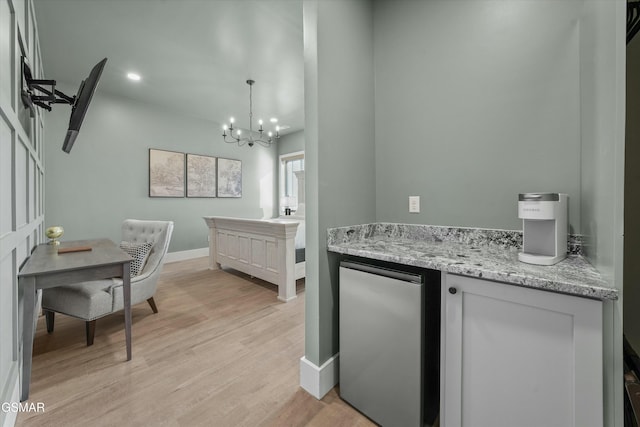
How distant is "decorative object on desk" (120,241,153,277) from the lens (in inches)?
95.8

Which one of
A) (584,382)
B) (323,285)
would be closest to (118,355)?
(323,285)

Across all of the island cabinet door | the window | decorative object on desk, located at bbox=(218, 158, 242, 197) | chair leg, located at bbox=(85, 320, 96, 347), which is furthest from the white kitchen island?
the window

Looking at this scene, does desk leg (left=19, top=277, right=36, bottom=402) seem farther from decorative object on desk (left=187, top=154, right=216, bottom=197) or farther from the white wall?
decorative object on desk (left=187, top=154, right=216, bottom=197)

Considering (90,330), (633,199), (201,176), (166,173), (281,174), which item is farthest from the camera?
(281,174)

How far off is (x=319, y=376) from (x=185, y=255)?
4.66 meters

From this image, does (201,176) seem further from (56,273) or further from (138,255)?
(56,273)

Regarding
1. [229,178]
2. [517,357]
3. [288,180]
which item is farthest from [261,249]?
[288,180]

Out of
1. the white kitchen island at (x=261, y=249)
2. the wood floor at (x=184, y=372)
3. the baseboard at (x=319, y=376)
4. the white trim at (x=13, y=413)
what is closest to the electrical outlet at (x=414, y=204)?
the baseboard at (x=319, y=376)

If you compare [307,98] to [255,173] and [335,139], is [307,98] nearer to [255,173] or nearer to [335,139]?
[335,139]

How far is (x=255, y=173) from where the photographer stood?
21.5ft

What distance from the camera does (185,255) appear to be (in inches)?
207

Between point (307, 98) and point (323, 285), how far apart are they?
44.6 inches

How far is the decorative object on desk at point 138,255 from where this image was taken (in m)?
2.43

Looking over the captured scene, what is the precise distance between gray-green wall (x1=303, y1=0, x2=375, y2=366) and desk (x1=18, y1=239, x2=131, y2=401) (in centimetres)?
143
